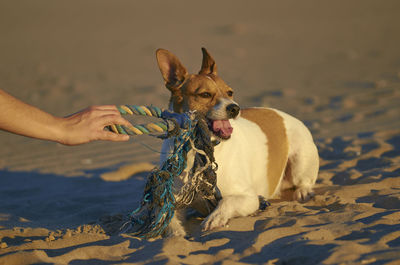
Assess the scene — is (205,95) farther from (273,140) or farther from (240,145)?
(273,140)

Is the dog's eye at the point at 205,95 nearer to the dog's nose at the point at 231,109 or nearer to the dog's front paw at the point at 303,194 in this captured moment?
the dog's nose at the point at 231,109

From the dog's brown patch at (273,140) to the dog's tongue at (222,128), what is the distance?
822 mm

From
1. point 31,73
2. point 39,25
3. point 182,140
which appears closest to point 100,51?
point 31,73

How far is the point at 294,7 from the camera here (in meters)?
24.1

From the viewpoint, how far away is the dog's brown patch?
5.00 m

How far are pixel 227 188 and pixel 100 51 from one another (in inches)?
536

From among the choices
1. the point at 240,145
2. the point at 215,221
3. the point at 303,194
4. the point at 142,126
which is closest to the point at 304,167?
the point at 303,194

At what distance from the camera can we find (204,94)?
441 cm

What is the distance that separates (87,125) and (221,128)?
1.52 m

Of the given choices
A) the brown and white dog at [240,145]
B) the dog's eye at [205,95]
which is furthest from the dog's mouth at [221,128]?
the dog's eye at [205,95]

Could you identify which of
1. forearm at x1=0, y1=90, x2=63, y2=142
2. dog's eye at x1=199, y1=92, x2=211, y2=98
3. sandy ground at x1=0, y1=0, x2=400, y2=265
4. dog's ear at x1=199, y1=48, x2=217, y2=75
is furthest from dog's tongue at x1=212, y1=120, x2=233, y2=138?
forearm at x1=0, y1=90, x2=63, y2=142

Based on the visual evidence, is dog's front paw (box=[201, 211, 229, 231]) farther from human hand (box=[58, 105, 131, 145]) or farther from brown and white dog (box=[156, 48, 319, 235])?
human hand (box=[58, 105, 131, 145])

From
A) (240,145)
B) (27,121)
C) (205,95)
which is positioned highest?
(205,95)

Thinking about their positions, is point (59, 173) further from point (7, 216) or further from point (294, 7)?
point (294, 7)
